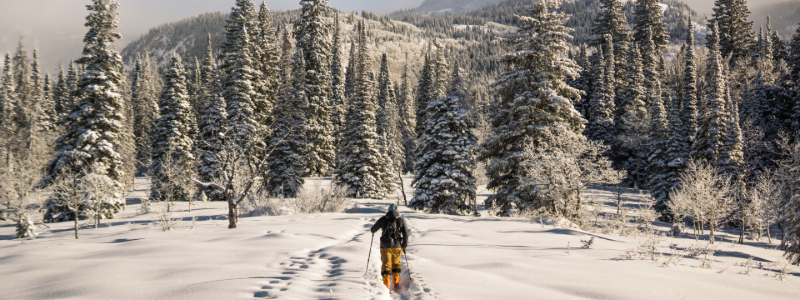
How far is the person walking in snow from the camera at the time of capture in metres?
7.63

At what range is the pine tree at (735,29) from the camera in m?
65.8

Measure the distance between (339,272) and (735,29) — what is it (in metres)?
86.2

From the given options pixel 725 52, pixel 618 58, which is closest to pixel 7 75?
pixel 618 58

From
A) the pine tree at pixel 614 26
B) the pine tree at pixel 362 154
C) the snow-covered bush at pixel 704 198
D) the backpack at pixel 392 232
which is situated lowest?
the snow-covered bush at pixel 704 198

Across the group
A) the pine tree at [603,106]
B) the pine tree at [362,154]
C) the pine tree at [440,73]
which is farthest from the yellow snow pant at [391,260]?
the pine tree at [603,106]

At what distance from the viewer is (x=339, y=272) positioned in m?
7.93

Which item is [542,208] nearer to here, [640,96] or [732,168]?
[732,168]

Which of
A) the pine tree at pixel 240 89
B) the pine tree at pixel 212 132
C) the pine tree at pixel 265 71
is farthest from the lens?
the pine tree at pixel 265 71

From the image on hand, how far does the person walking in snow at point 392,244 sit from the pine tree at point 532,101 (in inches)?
566

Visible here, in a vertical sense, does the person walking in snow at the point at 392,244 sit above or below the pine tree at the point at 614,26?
below

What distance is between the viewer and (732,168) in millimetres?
34938

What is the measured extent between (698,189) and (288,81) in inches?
1380

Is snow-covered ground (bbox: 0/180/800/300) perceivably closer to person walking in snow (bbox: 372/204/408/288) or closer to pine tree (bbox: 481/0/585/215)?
person walking in snow (bbox: 372/204/408/288)

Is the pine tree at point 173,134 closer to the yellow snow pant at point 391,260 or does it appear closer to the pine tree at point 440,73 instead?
the pine tree at point 440,73
